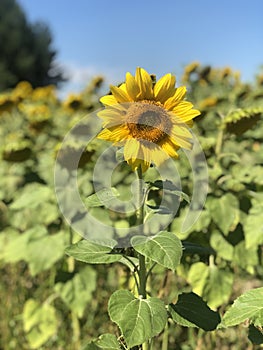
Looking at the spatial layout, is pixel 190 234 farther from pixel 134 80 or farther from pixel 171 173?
pixel 134 80

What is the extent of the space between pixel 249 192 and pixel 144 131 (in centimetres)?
82

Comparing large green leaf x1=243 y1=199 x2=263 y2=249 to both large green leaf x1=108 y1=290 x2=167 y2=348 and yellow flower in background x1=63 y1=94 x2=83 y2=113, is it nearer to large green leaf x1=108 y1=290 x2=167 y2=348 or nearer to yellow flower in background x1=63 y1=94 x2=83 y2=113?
large green leaf x1=108 y1=290 x2=167 y2=348

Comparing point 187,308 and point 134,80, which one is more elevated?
point 134,80

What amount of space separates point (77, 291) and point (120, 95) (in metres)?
1.00

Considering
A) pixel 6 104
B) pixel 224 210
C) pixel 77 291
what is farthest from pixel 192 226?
pixel 6 104

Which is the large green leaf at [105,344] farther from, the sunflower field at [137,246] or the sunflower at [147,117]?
the sunflower at [147,117]

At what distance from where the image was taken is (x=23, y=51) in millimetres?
21578

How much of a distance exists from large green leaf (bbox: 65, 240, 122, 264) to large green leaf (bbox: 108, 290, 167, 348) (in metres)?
0.06

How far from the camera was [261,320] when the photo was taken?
90cm

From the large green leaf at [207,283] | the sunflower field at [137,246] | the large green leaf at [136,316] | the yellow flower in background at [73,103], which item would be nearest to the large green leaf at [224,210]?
the sunflower field at [137,246]

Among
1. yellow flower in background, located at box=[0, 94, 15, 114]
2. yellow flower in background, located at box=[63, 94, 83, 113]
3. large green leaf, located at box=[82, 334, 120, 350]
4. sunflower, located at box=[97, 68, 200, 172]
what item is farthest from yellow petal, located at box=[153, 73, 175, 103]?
yellow flower in background, located at box=[0, 94, 15, 114]

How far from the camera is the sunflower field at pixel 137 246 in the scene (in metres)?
1.01

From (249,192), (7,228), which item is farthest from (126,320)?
(7,228)

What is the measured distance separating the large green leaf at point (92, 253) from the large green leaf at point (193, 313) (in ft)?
0.50
